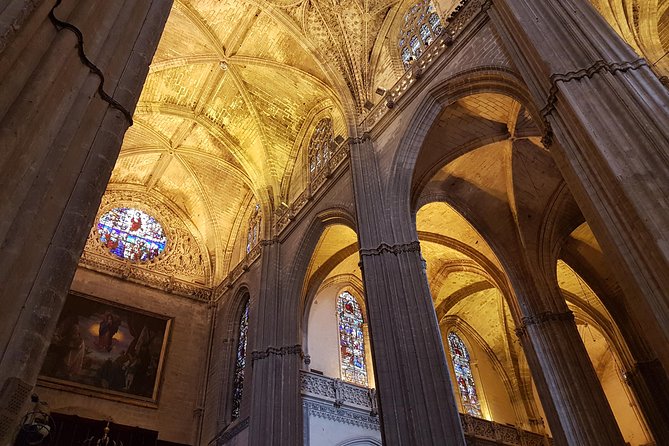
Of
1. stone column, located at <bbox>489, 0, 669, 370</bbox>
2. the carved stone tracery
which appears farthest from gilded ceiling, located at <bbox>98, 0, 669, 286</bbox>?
stone column, located at <bbox>489, 0, 669, 370</bbox>

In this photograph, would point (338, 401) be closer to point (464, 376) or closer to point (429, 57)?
point (464, 376)

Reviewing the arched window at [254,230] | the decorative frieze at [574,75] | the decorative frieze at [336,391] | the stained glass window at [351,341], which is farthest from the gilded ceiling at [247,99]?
the decorative frieze at [336,391]

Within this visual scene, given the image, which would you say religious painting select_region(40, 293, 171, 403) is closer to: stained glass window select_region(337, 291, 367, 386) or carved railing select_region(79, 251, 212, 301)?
carved railing select_region(79, 251, 212, 301)

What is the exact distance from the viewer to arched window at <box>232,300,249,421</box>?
13531 mm

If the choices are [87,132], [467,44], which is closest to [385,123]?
[467,44]

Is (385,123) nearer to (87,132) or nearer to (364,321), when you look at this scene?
(364,321)

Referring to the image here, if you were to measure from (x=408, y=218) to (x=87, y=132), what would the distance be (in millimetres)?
6458

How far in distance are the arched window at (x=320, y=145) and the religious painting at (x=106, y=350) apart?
6.64 metres

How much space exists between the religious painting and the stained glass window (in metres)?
5.31

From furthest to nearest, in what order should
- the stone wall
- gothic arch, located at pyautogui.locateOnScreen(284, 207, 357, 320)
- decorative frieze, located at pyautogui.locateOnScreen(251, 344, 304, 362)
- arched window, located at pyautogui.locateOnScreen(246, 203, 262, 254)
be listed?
1. arched window, located at pyautogui.locateOnScreen(246, 203, 262, 254)
2. the stone wall
3. gothic arch, located at pyautogui.locateOnScreen(284, 207, 357, 320)
4. decorative frieze, located at pyautogui.locateOnScreen(251, 344, 304, 362)

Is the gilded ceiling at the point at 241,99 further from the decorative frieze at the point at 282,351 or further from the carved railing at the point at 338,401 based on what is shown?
the carved railing at the point at 338,401

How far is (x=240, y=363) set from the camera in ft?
47.0

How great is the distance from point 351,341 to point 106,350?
6634 millimetres

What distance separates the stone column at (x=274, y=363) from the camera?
10422 mm
